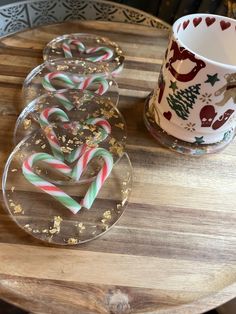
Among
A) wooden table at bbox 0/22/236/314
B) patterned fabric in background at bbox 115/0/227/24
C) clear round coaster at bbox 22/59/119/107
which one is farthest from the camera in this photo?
patterned fabric in background at bbox 115/0/227/24

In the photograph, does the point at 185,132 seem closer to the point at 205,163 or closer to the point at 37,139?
the point at 205,163

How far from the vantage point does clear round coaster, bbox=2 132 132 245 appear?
1.45ft

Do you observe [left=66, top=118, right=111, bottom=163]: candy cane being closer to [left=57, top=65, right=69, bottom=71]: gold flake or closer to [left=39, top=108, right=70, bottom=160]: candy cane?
[left=39, top=108, right=70, bottom=160]: candy cane

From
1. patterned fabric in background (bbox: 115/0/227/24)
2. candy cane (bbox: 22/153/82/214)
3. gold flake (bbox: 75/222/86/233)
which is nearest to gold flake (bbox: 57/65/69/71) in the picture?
candy cane (bbox: 22/153/82/214)

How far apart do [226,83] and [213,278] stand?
238mm

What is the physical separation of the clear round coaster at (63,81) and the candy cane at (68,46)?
0.04 meters

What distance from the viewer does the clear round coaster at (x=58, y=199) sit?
44 cm

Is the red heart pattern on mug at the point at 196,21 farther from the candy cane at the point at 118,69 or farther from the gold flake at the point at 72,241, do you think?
the gold flake at the point at 72,241

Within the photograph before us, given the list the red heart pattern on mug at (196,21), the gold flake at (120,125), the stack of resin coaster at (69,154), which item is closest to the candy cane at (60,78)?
the stack of resin coaster at (69,154)

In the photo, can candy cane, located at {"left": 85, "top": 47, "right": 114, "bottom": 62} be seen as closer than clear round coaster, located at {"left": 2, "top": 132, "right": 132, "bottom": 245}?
No

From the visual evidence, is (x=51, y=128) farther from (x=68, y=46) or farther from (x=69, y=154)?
(x=68, y=46)

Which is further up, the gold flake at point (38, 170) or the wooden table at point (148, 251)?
the gold flake at point (38, 170)

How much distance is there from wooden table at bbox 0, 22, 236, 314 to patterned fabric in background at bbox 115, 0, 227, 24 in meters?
0.64

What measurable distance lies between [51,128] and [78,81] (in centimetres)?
13
